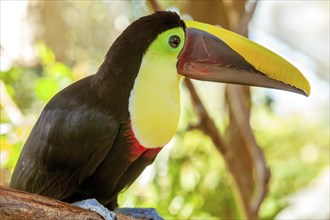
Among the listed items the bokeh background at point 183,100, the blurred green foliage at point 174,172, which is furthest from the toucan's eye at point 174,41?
the blurred green foliage at point 174,172

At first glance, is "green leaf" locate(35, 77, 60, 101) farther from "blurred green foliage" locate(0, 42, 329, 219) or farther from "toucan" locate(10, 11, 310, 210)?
"toucan" locate(10, 11, 310, 210)

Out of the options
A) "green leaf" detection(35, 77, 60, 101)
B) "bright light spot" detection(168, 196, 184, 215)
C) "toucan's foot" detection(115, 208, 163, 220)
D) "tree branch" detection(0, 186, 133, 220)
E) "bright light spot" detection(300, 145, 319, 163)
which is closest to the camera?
"tree branch" detection(0, 186, 133, 220)

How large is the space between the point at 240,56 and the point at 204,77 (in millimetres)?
88

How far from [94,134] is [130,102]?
0.09 m

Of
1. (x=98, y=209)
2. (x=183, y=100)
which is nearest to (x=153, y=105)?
(x=98, y=209)

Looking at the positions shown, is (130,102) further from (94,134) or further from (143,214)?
(143,214)

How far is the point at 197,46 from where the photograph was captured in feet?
4.26

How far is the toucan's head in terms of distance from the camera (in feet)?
4.01

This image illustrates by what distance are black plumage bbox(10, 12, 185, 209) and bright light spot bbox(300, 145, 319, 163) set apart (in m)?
4.81

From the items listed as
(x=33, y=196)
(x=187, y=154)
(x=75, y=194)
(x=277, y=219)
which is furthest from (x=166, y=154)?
(x=33, y=196)

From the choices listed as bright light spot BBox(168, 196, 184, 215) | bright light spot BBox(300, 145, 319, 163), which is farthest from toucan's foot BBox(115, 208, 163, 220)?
bright light spot BBox(300, 145, 319, 163)

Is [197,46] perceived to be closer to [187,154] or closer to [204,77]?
[204,77]

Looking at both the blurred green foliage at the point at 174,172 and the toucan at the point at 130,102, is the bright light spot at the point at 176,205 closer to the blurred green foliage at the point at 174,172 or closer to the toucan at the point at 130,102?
the blurred green foliage at the point at 174,172

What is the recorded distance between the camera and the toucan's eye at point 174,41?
49.7 inches
